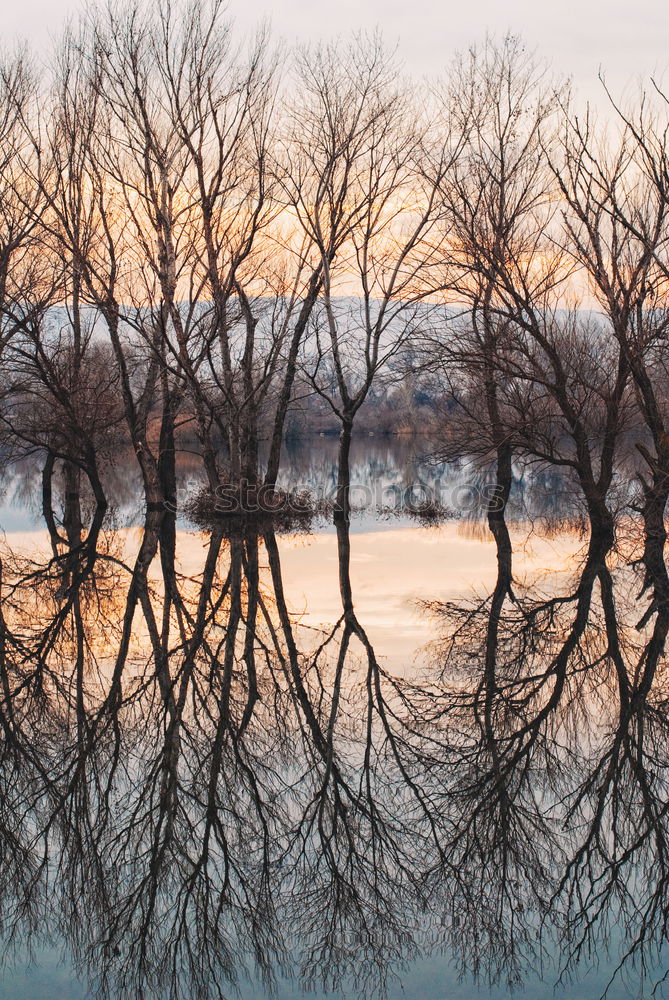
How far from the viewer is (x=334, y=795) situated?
4992 mm

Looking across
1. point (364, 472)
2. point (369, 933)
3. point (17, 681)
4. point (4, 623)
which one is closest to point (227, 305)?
point (4, 623)

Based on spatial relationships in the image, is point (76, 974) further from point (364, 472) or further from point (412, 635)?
point (364, 472)

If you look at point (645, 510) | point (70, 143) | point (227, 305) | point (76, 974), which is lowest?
point (76, 974)

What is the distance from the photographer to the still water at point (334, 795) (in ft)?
12.3

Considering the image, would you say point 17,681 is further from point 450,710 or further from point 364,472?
point 364,472

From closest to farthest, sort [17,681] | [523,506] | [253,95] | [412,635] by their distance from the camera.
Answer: [17,681] < [412,635] < [253,95] < [523,506]

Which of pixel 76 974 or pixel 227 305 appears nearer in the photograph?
pixel 76 974

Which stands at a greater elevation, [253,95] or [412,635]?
[253,95]

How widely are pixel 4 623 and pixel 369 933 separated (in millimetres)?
6461

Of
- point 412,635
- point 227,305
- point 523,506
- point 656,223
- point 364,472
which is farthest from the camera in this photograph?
point 364,472

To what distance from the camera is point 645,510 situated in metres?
15.0

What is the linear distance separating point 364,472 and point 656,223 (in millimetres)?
22648

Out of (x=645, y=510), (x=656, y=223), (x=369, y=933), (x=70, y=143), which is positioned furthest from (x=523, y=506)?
(x=369, y=933)

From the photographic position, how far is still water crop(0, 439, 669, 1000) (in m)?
3.76
